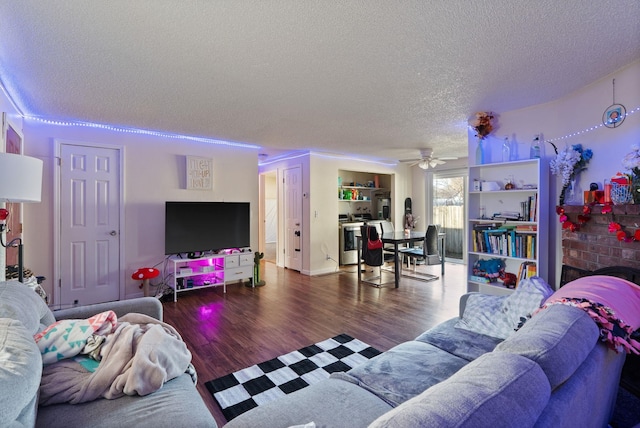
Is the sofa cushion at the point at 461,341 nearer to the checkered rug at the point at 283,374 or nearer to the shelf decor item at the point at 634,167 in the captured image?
the checkered rug at the point at 283,374

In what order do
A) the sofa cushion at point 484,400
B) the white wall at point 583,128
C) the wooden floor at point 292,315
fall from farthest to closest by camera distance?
the wooden floor at point 292,315 < the white wall at point 583,128 < the sofa cushion at point 484,400

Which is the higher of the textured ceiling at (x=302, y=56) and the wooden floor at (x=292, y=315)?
the textured ceiling at (x=302, y=56)

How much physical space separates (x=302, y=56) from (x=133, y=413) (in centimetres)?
219

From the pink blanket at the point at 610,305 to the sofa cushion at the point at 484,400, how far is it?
62cm

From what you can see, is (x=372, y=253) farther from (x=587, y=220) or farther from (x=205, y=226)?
(x=587, y=220)

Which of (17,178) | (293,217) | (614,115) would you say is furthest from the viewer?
(293,217)

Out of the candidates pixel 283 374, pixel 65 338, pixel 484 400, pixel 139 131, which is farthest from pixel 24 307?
pixel 139 131

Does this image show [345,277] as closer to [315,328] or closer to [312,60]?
[315,328]

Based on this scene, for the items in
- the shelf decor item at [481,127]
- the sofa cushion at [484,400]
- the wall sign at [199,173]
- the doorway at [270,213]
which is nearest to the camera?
the sofa cushion at [484,400]

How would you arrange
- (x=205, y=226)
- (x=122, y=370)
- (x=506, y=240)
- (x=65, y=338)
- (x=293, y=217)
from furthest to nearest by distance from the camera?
(x=293, y=217)
(x=205, y=226)
(x=506, y=240)
(x=65, y=338)
(x=122, y=370)

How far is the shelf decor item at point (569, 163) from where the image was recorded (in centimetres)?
267

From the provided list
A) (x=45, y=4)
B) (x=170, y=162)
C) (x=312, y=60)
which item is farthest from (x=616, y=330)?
(x=170, y=162)

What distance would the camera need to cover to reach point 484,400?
2.38 feet

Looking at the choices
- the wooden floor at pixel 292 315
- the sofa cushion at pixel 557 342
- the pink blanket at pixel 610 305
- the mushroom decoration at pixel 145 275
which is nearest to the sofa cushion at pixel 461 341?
the pink blanket at pixel 610 305
